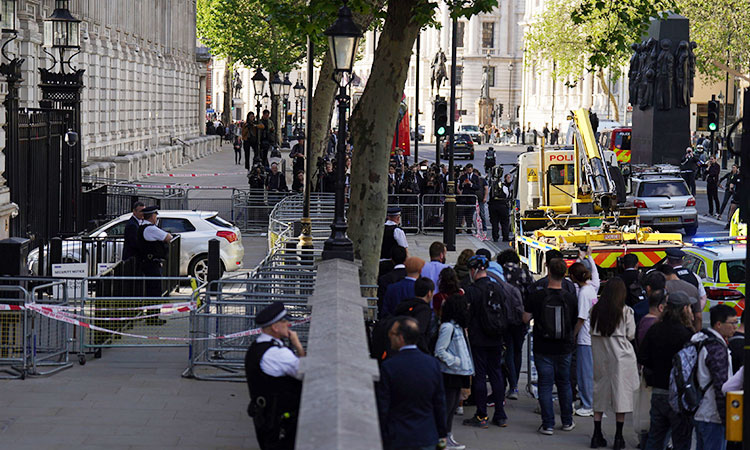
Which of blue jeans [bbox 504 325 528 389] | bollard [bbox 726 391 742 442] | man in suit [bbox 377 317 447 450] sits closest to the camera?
man in suit [bbox 377 317 447 450]

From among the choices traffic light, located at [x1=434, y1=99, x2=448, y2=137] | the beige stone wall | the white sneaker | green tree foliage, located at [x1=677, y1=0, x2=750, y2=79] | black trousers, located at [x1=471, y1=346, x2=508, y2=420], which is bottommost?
the white sneaker

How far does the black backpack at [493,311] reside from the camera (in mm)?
11734

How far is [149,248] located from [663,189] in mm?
18701

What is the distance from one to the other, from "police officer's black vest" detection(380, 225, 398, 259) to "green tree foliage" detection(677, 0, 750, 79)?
4569 cm

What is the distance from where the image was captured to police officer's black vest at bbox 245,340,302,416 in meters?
8.24

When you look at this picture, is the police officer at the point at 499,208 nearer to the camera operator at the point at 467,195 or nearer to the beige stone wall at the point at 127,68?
the camera operator at the point at 467,195

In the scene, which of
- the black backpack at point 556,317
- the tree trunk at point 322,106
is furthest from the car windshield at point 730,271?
the tree trunk at point 322,106

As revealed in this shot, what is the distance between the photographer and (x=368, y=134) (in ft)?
56.4

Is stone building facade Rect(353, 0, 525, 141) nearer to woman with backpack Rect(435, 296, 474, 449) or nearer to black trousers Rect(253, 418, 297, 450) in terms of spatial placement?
woman with backpack Rect(435, 296, 474, 449)

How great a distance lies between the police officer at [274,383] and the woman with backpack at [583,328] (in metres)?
4.32

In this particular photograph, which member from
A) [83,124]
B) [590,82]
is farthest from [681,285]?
[590,82]

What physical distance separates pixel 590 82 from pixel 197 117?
36826 mm

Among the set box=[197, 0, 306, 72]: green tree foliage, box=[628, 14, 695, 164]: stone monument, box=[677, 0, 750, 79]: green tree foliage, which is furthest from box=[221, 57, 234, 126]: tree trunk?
box=[628, 14, 695, 164]: stone monument

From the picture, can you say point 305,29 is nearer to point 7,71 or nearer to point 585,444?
point 7,71
